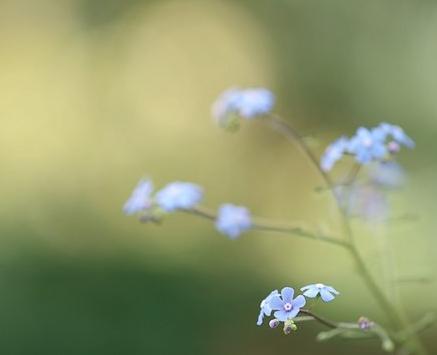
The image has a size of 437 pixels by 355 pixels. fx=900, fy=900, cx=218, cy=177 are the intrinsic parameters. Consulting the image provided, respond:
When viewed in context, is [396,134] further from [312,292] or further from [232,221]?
[312,292]

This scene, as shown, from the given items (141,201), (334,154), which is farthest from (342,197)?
(141,201)

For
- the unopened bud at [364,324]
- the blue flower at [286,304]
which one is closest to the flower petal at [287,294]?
the blue flower at [286,304]

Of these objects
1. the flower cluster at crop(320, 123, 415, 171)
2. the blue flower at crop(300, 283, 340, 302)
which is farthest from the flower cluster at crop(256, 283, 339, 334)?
the flower cluster at crop(320, 123, 415, 171)

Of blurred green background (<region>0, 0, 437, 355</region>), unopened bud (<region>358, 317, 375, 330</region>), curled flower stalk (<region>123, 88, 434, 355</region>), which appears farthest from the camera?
blurred green background (<region>0, 0, 437, 355</region>)

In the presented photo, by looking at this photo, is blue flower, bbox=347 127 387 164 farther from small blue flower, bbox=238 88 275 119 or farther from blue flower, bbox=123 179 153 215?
blue flower, bbox=123 179 153 215

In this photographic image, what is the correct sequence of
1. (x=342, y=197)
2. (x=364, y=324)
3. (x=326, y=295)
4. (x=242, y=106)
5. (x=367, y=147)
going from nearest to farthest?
(x=326, y=295), (x=364, y=324), (x=367, y=147), (x=342, y=197), (x=242, y=106)

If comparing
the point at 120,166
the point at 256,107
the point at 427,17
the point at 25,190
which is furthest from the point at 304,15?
the point at 256,107

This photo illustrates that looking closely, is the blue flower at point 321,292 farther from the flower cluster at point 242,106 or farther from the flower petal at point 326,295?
the flower cluster at point 242,106
